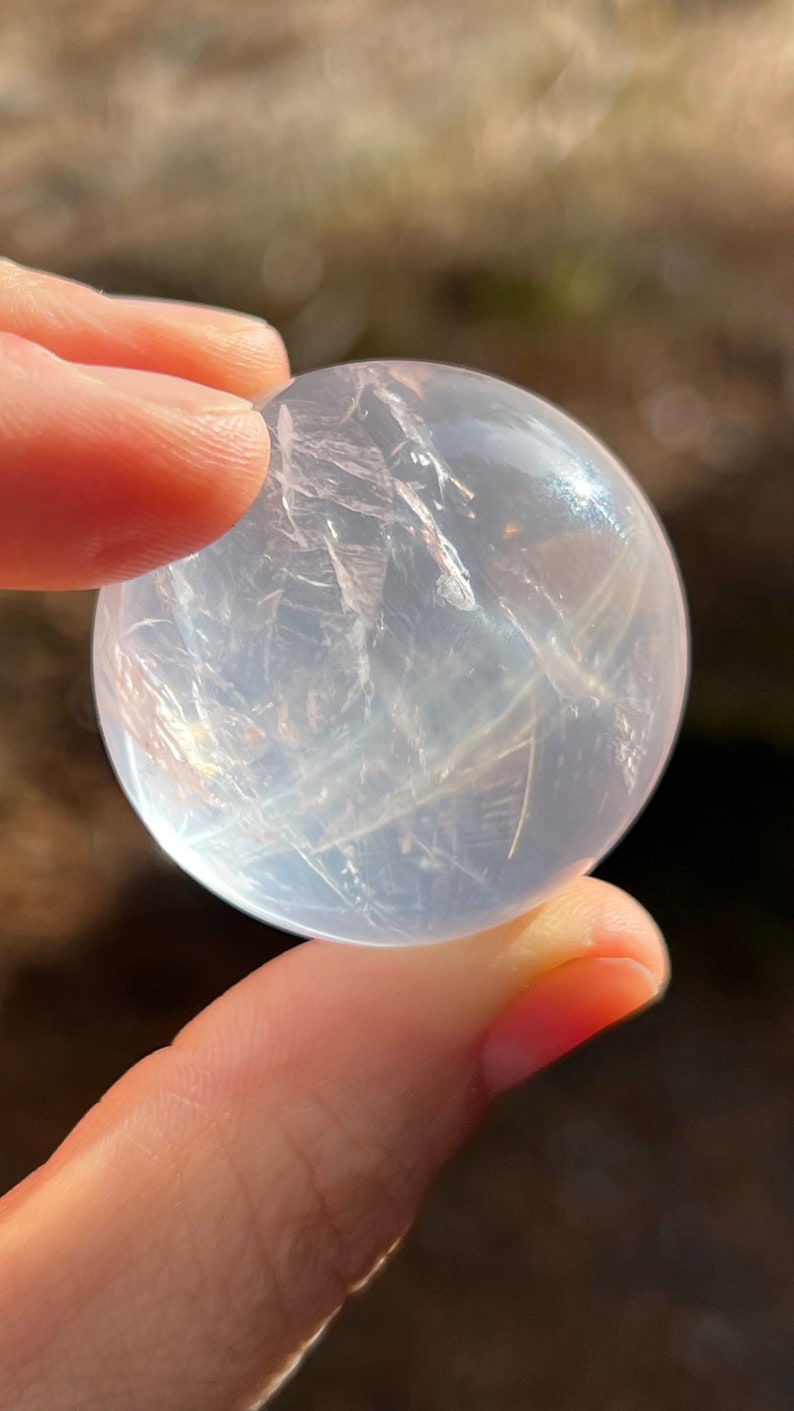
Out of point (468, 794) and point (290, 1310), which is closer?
point (468, 794)

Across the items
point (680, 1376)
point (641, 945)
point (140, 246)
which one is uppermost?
point (140, 246)

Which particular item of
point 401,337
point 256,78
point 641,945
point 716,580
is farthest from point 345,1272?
point 256,78

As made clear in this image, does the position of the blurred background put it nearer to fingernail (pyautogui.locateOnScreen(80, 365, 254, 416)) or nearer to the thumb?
the thumb

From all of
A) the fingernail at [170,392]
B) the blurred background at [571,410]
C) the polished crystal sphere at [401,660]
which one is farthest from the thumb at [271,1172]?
the blurred background at [571,410]

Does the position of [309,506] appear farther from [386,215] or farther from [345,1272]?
[386,215]

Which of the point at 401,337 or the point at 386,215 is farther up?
the point at 386,215

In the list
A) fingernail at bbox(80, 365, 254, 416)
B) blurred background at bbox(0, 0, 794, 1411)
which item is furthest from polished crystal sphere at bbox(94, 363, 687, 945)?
blurred background at bbox(0, 0, 794, 1411)

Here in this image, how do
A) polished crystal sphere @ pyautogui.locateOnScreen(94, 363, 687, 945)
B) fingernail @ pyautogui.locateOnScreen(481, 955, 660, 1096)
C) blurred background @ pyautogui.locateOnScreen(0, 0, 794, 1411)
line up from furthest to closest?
blurred background @ pyautogui.locateOnScreen(0, 0, 794, 1411)
fingernail @ pyautogui.locateOnScreen(481, 955, 660, 1096)
polished crystal sphere @ pyautogui.locateOnScreen(94, 363, 687, 945)
